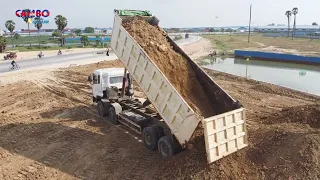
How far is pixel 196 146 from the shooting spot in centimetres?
889

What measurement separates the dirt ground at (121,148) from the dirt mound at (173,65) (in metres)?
1.93

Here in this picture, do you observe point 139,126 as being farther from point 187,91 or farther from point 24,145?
point 24,145

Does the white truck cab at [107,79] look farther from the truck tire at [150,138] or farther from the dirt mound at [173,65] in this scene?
the truck tire at [150,138]

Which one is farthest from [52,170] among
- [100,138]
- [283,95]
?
[283,95]

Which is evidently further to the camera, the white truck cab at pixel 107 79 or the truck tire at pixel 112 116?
the white truck cab at pixel 107 79

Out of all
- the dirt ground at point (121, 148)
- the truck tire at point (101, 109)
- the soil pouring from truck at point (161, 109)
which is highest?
the soil pouring from truck at point (161, 109)

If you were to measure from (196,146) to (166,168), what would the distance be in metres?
1.16

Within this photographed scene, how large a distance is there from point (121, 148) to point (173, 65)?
367cm

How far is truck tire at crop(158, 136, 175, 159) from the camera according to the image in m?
9.48

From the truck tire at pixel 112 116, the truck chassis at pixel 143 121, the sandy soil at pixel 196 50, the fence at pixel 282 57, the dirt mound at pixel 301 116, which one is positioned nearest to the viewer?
the truck chassis at pixel 143 121

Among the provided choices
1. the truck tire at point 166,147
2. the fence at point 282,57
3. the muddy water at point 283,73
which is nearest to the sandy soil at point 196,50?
the muddy water at point 283,73

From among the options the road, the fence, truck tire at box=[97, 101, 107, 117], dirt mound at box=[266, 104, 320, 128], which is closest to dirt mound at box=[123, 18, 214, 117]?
dirt mound at box=[266, 104, 320, 128]

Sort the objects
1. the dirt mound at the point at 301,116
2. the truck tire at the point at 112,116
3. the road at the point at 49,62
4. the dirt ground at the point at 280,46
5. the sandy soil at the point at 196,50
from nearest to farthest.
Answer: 1. the dirt mound at the point at 301,116
2. the truck tire at the point at 112,116
3. the road at the point at 49,62
4. the sandy soil at the point at 196,50
5. the dirt ground at the point at 280,46

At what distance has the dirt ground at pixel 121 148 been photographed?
8438mm
